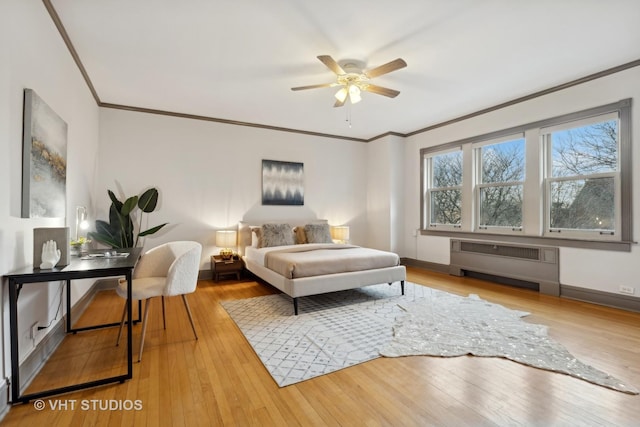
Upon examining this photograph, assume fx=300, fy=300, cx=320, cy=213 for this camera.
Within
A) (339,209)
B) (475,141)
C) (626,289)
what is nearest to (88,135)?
(339,209)

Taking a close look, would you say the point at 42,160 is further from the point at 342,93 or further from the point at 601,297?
the point at 601,297

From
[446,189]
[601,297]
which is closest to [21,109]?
[446,189]

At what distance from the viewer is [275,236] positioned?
495 centimetres

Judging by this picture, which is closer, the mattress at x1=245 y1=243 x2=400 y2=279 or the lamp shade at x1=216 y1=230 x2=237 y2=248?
the mattress at x1=245 y1=243 x2=400 y2=279

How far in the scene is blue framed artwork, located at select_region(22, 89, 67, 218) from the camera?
205 centimetres

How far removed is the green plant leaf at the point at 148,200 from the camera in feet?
14.8

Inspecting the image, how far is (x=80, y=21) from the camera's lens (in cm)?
264

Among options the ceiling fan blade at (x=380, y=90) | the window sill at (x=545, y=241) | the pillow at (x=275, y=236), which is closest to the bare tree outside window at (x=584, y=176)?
the window sill at (x=545, y=241)

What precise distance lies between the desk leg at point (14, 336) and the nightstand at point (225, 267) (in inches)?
123

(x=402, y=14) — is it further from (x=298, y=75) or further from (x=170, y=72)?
(x=170, y=72)

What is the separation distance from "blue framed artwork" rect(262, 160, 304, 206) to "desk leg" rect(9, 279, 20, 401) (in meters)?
4.01

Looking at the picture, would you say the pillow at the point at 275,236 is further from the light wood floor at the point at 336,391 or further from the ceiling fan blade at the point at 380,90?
the ceiling fan blade at the point at 380,90

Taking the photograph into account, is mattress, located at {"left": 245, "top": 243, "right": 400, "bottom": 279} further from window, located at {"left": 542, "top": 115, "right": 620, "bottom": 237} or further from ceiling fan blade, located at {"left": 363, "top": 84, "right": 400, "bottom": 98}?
window, located at {"left": 542, "top": 115, "right": 620, "bottom": 237}

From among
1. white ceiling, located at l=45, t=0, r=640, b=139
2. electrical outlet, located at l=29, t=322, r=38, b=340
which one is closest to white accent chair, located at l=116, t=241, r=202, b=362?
electrical outlet, located at l=29, t=322, r=38, b=340
